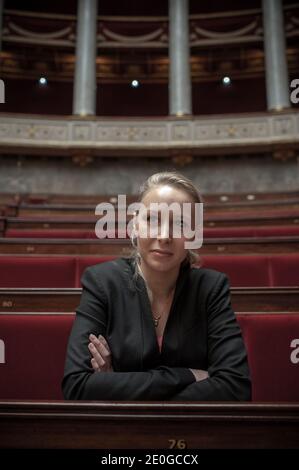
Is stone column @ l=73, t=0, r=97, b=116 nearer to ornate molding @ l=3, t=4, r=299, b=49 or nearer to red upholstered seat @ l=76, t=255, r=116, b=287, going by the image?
ornate molding @ l=3, t=4, r=299, b=49

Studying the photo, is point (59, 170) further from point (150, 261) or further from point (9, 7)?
point (150, 261)

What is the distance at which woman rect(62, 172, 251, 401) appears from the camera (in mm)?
387

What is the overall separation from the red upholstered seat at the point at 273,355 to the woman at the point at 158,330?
154 mm

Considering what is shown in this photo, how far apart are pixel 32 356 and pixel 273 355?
32 centimetres

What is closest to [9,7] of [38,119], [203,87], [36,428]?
[38,119]

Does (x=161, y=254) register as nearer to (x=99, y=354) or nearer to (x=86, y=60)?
(x=99, y=354)

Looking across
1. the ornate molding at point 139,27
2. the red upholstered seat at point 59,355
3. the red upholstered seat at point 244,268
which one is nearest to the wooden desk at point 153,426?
the red upholstered seat at point 59,355

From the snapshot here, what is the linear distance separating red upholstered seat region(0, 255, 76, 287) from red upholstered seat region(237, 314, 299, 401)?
476mm

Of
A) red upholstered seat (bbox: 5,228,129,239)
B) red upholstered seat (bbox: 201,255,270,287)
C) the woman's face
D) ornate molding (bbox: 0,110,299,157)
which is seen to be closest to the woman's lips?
the woman's face

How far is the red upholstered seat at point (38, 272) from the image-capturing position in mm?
954

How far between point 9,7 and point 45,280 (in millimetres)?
3642

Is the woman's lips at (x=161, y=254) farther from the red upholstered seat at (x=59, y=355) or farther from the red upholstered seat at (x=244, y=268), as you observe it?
the red upholstered seat at (x=244, y=268)

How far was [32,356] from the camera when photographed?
577 millimetres

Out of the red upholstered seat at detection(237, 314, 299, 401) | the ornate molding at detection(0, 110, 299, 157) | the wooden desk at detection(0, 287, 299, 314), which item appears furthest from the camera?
the ornate molding at detection(0, 110, 299, 157)
